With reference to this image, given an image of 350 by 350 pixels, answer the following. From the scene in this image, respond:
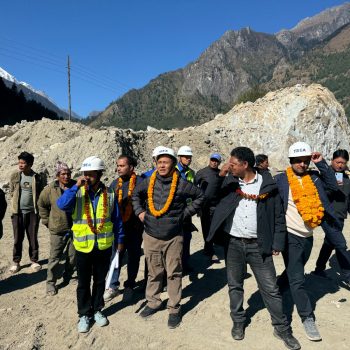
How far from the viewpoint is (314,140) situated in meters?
21.3

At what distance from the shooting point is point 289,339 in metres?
3.61

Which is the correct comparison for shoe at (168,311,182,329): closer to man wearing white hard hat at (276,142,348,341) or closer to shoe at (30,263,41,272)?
man wearing white hard hat at (276,142,348,341)

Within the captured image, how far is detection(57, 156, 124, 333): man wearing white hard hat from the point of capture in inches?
149

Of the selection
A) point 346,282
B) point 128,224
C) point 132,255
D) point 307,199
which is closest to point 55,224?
point 128,224

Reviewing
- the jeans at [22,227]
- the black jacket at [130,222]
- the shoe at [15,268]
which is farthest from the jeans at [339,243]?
the shoe at [15,268]

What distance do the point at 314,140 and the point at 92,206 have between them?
67.4ft

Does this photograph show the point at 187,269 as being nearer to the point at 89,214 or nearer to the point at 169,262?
the point at 169,262

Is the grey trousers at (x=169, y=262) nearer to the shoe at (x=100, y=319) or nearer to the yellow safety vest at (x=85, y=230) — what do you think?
the yellow safety vest at (x=85, y=230)

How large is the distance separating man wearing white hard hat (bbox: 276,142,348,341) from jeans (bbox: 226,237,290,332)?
328mm

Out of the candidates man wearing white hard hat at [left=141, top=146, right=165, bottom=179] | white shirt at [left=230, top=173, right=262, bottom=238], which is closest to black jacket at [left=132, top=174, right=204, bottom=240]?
man wearing white hard hat at [left=141, top=146, right=165, bottom=179]

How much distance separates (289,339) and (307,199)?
165 centimetres

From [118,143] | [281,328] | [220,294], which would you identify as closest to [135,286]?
[220,294]

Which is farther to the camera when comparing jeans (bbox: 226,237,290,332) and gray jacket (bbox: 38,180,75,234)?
gray jacket (bbox: 38,180,75,234)

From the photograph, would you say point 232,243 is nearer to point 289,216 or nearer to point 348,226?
point 289,216
